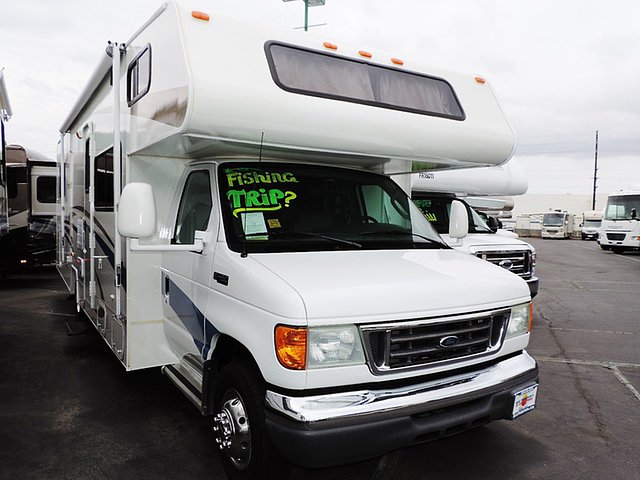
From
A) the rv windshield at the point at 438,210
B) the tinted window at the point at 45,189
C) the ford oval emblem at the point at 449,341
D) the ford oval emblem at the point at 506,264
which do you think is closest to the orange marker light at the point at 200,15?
the ford oval emblem at the point at 449,341

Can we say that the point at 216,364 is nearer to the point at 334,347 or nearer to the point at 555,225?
the point at 334,347

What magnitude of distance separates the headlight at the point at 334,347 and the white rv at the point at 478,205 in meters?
3.97

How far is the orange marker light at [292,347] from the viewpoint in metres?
2.70

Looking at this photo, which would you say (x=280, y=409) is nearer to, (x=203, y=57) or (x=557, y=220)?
(x=203, y=57)

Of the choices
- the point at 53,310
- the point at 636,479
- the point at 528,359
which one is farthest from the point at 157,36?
the point at 53,310

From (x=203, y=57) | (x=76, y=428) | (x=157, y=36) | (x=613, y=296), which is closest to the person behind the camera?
(x=203, y=57)

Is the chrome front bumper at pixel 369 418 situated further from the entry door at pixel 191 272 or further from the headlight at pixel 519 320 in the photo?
the entry door at pixel 191 272

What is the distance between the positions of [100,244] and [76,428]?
1714 millimetres


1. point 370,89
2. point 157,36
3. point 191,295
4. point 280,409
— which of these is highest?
point 157,36

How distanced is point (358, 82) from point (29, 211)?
11532 millimetres

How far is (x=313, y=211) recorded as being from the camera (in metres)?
3.88

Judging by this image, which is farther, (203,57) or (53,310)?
(53,310)

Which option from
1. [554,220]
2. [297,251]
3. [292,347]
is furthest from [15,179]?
[554,220]

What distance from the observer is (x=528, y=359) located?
3.61 meters
